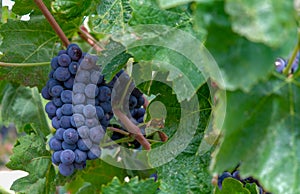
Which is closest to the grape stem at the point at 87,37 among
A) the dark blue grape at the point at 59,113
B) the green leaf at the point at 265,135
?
the dark blue grape at the point at 59,113

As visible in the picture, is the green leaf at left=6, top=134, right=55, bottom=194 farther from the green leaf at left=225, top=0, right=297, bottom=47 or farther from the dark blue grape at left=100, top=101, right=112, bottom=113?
the green leaf at left=225, top=0, right=297, bottom=47

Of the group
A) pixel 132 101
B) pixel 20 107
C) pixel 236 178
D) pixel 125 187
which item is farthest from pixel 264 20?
pixel 20 107

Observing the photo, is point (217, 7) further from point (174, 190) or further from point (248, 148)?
point (174, 190)

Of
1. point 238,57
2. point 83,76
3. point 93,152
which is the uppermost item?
point 238,57

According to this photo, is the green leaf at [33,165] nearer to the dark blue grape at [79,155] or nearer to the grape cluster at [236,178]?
the dark blue grape at [79,155]

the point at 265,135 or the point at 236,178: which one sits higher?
the point at 265,135

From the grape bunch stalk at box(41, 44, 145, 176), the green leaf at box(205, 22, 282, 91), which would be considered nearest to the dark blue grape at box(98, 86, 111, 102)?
the grape bunch stalk at box(41, 44, 145, 176)

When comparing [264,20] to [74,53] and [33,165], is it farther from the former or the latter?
[33,165]
